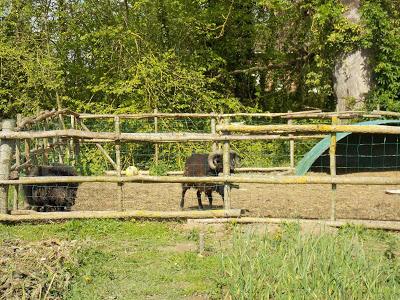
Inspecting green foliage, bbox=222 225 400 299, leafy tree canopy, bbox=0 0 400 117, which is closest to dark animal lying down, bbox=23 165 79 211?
green foliage, bbox=222 225 400 299

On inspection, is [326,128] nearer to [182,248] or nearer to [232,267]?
[182,248]

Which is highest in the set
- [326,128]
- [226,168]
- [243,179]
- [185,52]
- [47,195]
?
[185,52]

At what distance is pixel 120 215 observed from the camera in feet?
25.3

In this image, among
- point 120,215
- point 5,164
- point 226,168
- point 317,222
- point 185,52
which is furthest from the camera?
point 185,52

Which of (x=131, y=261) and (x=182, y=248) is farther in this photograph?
(x=182, y=248)

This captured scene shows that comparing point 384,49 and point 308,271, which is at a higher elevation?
point 384,49

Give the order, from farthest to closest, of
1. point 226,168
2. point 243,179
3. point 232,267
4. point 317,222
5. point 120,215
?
1. point 120,215
2. point 226,168
3. point 243,179
4. point 317,222
5. point 232,267

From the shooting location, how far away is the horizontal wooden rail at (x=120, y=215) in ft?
24.7

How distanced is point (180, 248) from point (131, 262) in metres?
0.78

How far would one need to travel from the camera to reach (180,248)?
6602mm

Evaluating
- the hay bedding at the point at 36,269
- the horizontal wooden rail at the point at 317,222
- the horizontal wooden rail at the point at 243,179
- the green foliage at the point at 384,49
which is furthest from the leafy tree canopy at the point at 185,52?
the hay bedding at the point at 36,269

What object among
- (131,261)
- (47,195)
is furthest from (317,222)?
(47,195)

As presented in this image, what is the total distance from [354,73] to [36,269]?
500 inches

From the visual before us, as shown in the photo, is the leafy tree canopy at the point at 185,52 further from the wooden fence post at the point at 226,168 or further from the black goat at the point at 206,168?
the wooden fence post at the point at 226,168
